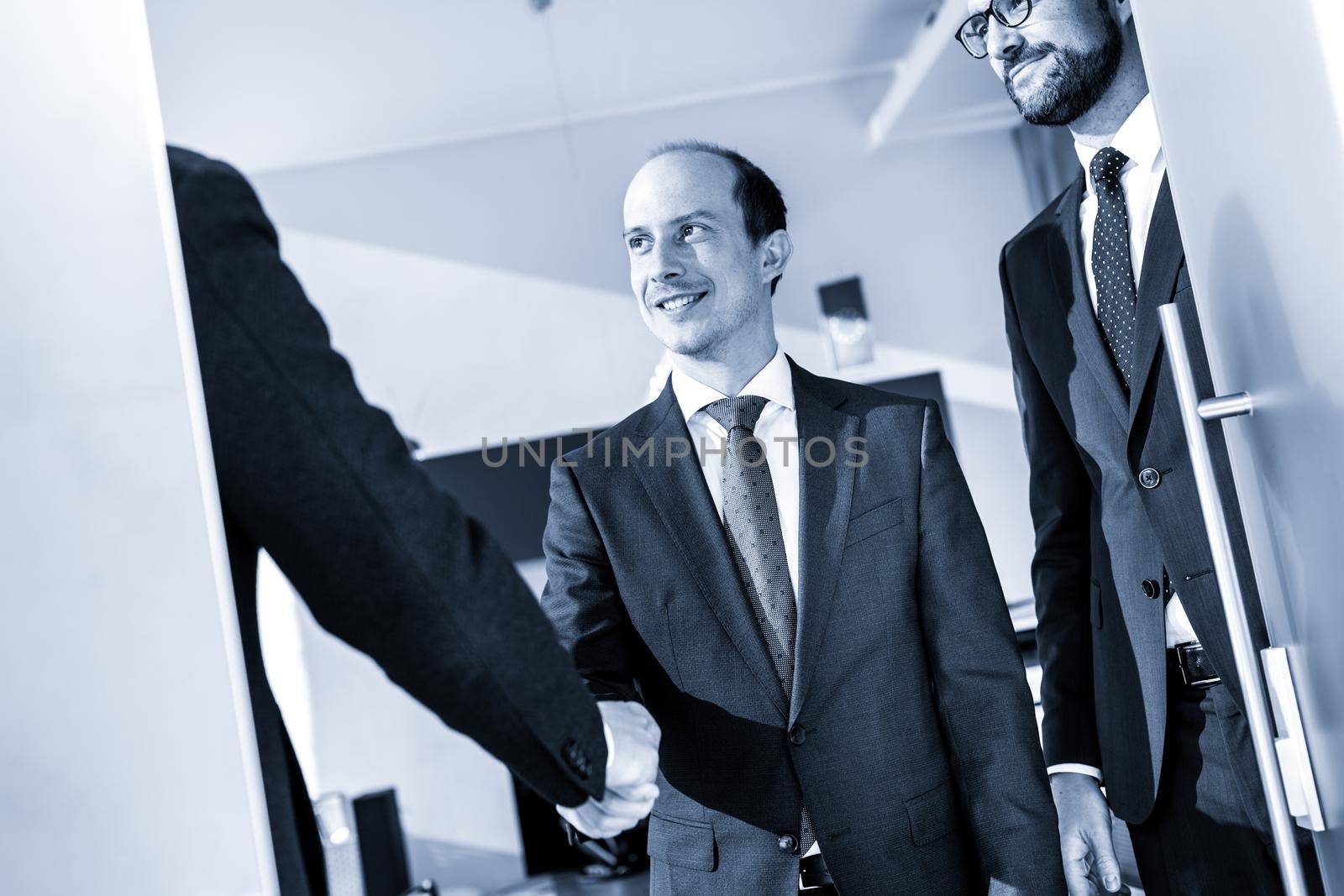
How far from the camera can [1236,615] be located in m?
1.15

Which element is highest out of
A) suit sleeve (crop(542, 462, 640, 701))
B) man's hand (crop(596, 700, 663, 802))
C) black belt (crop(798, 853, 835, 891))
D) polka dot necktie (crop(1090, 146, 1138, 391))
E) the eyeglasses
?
the eyeglasses

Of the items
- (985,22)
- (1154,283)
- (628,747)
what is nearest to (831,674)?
(628,747)

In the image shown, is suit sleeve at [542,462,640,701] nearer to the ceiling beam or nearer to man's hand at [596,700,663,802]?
man's hand at [596,700,663,802]

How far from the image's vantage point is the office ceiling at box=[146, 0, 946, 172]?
62.0 inches

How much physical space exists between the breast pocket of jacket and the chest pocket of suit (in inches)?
16.3

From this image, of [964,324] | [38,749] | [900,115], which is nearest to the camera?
[38,749]

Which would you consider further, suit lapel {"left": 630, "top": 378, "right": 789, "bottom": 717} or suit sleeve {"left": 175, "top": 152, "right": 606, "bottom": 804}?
suit lapel {"left": 630, "top": 378, "right": 789, "bottom": 717}

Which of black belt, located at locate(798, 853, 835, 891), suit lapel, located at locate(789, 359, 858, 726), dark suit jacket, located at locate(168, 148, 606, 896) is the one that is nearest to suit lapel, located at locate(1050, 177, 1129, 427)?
suit lapel, located at locate(789, 359, 858, 726)

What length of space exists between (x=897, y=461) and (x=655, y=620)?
39 centimetres

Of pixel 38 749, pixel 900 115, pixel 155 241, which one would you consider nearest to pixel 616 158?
pixel 900 115

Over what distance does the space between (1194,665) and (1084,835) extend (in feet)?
0.95

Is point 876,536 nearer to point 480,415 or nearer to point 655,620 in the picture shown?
point 655,620

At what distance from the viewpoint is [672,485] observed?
146 centimetres

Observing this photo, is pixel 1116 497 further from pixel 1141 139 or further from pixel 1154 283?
pixel 1141 139
